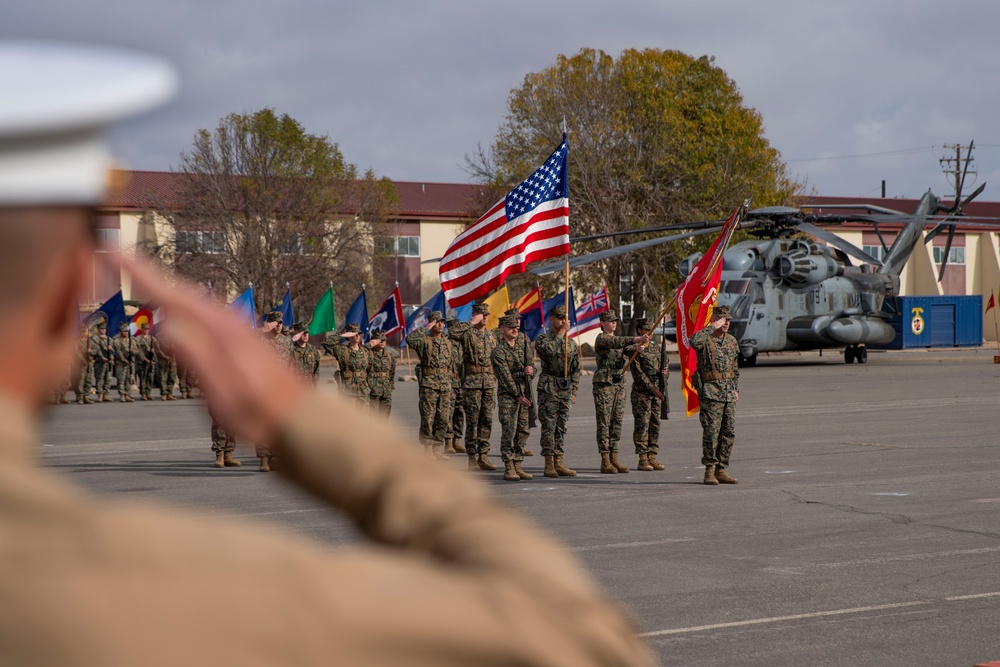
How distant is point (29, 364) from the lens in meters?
0.85

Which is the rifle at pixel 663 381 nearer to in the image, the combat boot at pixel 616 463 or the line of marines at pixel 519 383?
the line of marines at pixel 519 383

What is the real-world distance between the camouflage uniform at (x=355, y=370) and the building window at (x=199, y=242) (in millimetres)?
29792

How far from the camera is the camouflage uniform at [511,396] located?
44.9 feet

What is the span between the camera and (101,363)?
29375mm

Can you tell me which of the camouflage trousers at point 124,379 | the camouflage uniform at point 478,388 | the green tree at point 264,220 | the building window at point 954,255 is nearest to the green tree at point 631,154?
the green tree at point 264,220

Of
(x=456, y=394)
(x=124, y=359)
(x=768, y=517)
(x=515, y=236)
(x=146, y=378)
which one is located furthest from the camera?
(x=146, y=378)

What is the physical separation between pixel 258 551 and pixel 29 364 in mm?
204

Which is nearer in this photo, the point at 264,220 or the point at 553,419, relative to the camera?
the point at 553,419

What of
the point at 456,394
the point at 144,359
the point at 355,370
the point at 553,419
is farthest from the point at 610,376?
the point at 144,359

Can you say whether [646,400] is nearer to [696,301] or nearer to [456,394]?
[696,301]

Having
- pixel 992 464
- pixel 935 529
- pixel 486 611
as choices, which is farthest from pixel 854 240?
pixel 486 611

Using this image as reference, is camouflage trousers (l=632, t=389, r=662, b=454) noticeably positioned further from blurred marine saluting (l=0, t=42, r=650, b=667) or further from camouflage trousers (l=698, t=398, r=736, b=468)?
blurred marine saluting (l=0, t=42, r=650, b=667)

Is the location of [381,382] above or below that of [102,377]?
above

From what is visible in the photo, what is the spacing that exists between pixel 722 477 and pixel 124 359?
20.3 m
